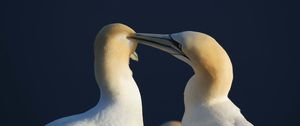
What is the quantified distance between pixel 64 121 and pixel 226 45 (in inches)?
111

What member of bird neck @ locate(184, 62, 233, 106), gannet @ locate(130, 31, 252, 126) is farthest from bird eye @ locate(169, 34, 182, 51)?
bird neck @ locate(184, 62, 233, 106)

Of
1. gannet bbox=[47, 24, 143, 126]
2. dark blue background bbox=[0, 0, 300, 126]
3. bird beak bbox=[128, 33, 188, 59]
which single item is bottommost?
dark blue background bbox=[0, 0, 300, 126]

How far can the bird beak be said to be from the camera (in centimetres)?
412

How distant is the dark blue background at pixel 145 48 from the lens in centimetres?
678

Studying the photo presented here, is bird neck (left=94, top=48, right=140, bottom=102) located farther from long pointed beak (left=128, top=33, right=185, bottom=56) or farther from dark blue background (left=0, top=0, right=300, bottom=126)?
dark blue background (left=0, top=0, right=300, bottom=126)

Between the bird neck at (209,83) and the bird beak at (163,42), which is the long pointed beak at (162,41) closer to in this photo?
the bird beak at (163,42)

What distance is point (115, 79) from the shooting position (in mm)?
4172

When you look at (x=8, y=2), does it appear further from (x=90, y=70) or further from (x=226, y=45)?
(x=226, y=45)

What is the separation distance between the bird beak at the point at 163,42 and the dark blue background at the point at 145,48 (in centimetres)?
253

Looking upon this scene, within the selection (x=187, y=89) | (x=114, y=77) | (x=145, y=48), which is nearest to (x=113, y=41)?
(x=114, y=77)

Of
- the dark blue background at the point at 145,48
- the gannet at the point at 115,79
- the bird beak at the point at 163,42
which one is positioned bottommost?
the dark blue background at the point at 145,48

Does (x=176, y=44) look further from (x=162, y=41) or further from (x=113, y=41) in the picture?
(x=113, y=41)

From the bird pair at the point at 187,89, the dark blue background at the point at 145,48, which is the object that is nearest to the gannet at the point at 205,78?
the bird pair at the point at 187,89

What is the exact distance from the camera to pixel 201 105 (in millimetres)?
4109
